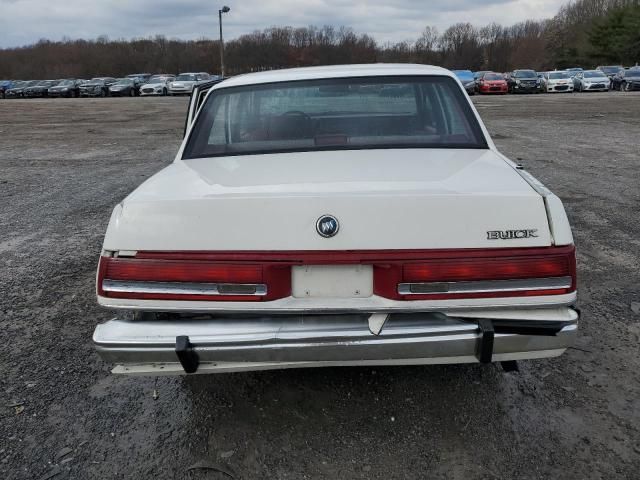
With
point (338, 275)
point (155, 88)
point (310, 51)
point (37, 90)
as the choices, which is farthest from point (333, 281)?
point (310, 51)

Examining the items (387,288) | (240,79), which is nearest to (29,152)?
(240,79)

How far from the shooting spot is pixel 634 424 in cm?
253

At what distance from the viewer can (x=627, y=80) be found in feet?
107

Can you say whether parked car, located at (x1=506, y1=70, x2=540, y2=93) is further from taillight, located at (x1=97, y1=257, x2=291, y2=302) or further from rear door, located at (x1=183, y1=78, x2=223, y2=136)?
taillight, located at (x1=97, y1=257, x2=291, y2=302)

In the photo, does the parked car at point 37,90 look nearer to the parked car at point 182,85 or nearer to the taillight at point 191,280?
the parked car at point 182,85

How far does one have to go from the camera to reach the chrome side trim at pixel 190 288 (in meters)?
2.26

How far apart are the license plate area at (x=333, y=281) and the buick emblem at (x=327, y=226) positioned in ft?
0.48

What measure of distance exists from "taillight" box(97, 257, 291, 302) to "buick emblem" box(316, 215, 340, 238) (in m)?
0.23

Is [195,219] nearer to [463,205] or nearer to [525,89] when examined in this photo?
[463,205]

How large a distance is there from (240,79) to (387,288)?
209 cm

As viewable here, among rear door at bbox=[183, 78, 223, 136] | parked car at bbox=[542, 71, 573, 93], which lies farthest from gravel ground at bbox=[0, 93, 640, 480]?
parked car at bbox=[542, 71, 573, 93]

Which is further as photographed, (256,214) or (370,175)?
(370,175)

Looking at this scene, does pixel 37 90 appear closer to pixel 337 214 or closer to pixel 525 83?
pixel 525 83

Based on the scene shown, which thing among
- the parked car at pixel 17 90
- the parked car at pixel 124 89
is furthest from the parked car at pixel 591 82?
the parked car at pixel 17 90
